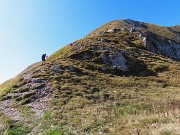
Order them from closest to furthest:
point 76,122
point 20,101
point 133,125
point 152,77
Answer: point 133,125 → point 76,122 → point 20,101 → point 152,77

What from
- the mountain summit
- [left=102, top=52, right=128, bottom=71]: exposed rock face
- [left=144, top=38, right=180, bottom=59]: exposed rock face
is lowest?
the mountain summit

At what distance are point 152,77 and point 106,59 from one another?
42.5ft

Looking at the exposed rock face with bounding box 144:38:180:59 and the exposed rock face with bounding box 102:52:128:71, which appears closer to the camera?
the exposed rock face with bounding box 102:52:128:71

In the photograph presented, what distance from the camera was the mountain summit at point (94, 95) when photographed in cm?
2277

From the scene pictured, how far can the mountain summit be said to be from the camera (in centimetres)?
2277

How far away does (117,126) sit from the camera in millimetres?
21438

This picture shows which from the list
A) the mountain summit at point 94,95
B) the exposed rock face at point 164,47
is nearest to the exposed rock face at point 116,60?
the mountain summit at point 94,95

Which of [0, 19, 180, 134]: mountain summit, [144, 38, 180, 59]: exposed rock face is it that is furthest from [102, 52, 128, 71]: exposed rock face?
[144, 38, 180, 59]: exposed rock face

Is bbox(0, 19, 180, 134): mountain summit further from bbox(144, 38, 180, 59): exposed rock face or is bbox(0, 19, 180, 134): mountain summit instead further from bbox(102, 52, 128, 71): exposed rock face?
bbox(144, 38, 180, 59): exposed rock face

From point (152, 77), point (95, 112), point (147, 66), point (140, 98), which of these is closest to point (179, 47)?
point (147, 66)

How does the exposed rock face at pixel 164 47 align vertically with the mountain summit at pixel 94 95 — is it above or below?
above

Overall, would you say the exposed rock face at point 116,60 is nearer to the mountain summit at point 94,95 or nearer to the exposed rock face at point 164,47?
the mountain summit at point 94,95

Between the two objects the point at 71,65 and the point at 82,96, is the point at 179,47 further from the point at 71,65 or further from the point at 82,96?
the point at 82,96

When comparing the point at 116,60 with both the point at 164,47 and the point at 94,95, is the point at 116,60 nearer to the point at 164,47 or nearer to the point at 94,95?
the point at 94,95
